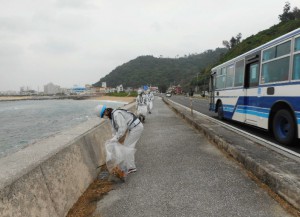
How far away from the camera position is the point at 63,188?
12.0 feet

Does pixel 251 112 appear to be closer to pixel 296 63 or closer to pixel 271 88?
pixel 271 88

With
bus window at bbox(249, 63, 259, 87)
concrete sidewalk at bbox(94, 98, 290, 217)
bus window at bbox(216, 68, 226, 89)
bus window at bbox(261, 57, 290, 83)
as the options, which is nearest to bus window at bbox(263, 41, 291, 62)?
bus window at bbox(261, 57, 290, 83)

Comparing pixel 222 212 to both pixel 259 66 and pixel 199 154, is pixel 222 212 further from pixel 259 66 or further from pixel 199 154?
pixel 259 66

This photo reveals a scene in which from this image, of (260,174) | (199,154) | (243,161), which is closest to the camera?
(260,174)

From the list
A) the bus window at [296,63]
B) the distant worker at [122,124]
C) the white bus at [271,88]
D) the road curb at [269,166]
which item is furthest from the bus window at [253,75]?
the distant worker at [122,124]

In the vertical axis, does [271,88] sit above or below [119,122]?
above

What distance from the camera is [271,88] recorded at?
8336 mm

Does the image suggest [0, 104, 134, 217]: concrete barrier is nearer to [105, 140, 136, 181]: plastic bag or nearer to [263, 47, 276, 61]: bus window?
[105, 140, 136, 181]: plastic bag

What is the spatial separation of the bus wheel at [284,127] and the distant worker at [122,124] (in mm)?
4601

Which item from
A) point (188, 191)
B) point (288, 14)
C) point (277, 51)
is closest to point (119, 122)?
point (188, 191)

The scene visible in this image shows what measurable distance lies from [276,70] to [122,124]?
563cm

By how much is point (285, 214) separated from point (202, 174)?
191 centimetres

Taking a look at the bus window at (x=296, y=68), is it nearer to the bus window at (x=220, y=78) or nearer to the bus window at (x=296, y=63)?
the bus window at (x=296, y=63)

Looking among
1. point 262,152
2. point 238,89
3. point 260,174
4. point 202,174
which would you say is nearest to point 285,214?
point 260,174
